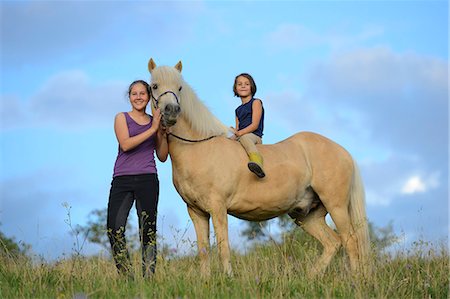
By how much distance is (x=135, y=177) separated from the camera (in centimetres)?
702

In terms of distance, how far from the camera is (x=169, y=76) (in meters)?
7.10

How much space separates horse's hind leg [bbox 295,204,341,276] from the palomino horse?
1 cm

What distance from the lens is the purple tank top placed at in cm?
704

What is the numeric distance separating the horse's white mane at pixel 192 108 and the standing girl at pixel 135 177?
30 cm

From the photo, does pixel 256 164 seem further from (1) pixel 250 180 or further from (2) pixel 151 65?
(2) pixel 151 65

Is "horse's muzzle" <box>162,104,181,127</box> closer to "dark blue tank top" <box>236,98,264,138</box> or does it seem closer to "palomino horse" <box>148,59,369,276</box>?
"palomino horse" <box>148,59,369,276</box>

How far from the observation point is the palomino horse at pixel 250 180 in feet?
24.0

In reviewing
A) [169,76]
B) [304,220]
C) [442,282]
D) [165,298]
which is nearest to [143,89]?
[169,76]

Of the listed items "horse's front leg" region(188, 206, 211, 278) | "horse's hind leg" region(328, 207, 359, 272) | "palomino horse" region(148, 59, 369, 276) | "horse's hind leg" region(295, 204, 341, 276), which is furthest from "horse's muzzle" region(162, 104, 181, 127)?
"horse's hind leg" region(328, 207, 359, 272)

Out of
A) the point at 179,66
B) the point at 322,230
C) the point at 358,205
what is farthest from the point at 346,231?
the point at 179,66

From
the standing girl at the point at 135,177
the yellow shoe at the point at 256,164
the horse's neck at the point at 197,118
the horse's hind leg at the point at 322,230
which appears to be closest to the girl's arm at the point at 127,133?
the standing girl at the point at 135,177

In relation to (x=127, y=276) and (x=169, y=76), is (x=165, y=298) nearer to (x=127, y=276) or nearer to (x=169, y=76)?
(x=127, y=276)

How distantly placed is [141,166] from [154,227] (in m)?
0.77

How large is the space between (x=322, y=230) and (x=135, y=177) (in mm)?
3232
